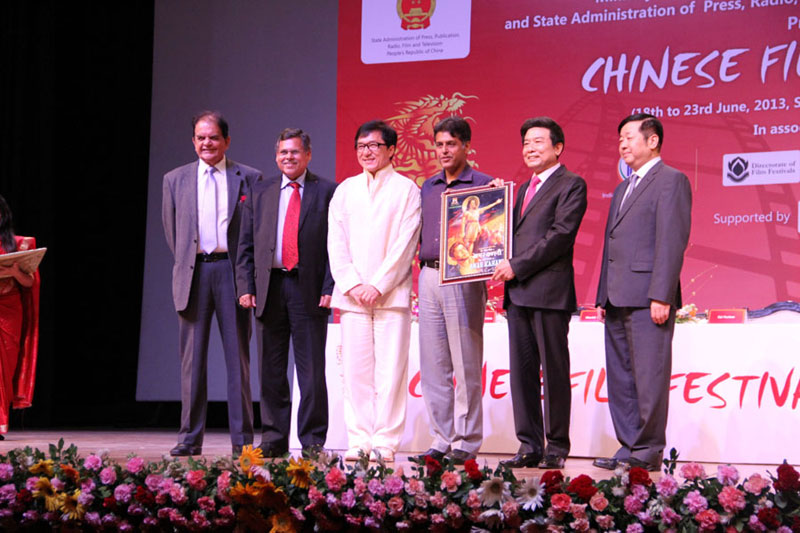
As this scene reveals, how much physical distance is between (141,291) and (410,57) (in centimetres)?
282

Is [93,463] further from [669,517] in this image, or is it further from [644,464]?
[644,464]

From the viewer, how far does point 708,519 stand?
2.57 metres

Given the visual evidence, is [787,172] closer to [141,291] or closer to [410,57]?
[410,57]

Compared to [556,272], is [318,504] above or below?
below

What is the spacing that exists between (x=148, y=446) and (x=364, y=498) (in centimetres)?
277

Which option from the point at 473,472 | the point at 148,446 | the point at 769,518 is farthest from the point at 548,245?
the point at 148,446

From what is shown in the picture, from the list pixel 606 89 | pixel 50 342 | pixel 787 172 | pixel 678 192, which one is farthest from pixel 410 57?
pixel 50 342

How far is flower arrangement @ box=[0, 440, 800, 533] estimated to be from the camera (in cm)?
262

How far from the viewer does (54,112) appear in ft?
22.2

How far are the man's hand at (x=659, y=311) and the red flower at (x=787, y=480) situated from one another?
1070 mm

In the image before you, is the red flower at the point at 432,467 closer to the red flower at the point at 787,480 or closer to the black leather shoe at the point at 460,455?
the black leather shoe at the point at 460,455

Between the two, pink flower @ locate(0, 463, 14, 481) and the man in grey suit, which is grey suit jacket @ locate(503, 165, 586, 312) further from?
pink flower @ locate(0, 463, 14, 481)

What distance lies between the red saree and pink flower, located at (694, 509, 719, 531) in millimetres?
4465

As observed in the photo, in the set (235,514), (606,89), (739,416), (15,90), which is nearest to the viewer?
(235,514)
